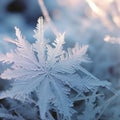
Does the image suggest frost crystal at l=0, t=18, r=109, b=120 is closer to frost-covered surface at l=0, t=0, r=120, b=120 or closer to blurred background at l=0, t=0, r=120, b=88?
frost-covered surface at l=0, t=0, r=120, b=120

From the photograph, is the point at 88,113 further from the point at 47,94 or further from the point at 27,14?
the point at 27,14

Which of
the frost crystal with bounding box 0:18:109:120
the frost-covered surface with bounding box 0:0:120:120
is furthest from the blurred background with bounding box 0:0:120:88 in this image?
the frost crystal with bounding box 0:18:109:120

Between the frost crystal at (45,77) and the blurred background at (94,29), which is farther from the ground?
the blurred background at (94,29)

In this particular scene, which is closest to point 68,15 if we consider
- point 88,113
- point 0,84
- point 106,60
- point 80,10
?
point 80,10

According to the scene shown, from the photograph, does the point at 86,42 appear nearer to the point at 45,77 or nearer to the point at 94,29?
the point at 94,29

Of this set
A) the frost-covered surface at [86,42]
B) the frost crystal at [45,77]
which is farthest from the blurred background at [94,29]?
the frost crystal at [45,77]

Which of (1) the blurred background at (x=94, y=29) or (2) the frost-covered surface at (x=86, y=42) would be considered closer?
(2) the frost-covered surface at (x=86, y=42)

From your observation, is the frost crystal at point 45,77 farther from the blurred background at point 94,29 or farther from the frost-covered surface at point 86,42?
the blurred background at point 94,29

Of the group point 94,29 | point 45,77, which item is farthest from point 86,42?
point 45,77
